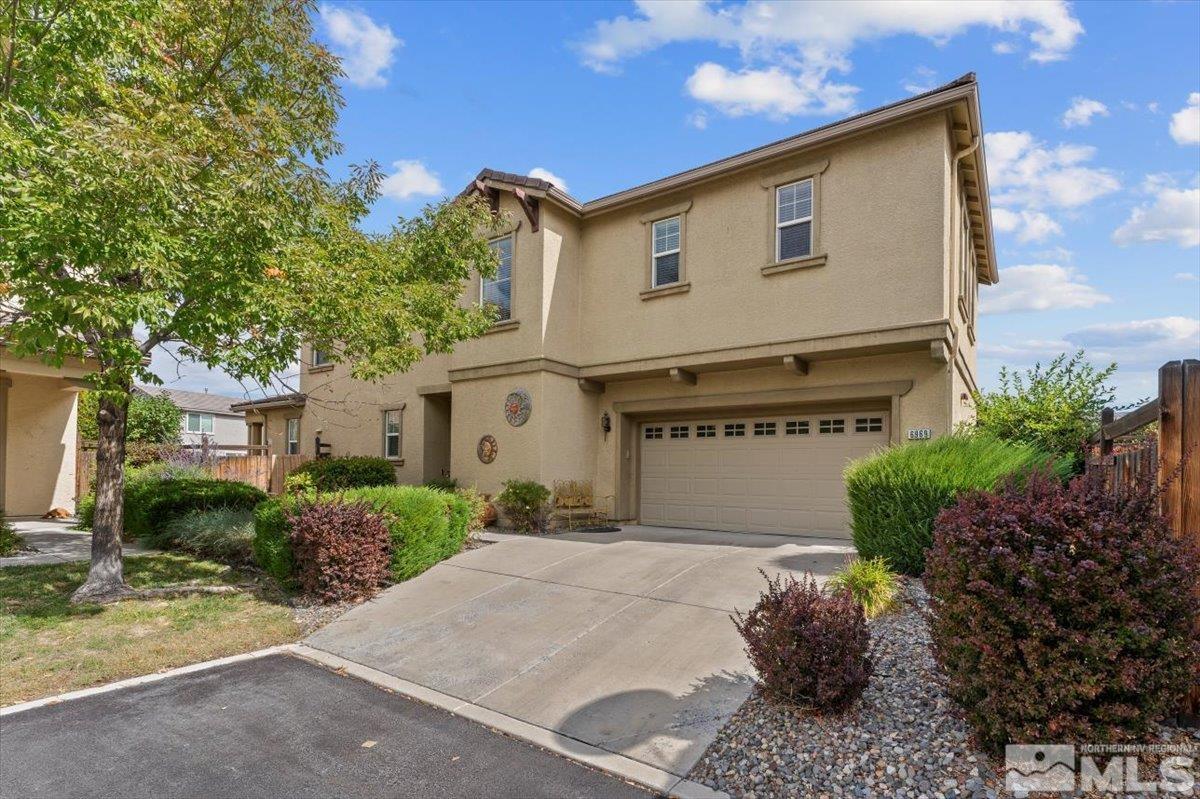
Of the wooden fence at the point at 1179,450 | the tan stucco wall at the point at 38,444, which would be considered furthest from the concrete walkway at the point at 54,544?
the wooden fence at the point at 1179,450

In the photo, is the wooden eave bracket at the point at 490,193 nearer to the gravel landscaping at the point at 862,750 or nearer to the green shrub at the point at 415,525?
the green shrub at the point at 415,525

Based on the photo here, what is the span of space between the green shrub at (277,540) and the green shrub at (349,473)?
580 centimetres

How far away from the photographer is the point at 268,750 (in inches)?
173

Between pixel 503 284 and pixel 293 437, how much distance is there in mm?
10086

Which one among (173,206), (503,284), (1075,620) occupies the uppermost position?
(503,284)

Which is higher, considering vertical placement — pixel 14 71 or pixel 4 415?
pixel 14 71

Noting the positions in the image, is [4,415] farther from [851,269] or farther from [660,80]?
[851,269]

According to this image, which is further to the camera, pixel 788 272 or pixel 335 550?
pixel 788 272

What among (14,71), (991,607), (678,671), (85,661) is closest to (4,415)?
(14,71)

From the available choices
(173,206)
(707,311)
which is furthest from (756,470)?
(173,206)

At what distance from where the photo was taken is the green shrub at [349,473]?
1465cm

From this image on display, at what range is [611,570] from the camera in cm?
827

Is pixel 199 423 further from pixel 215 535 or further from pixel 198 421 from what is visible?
pixel 215 535

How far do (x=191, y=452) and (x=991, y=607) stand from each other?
2031 centimetres
